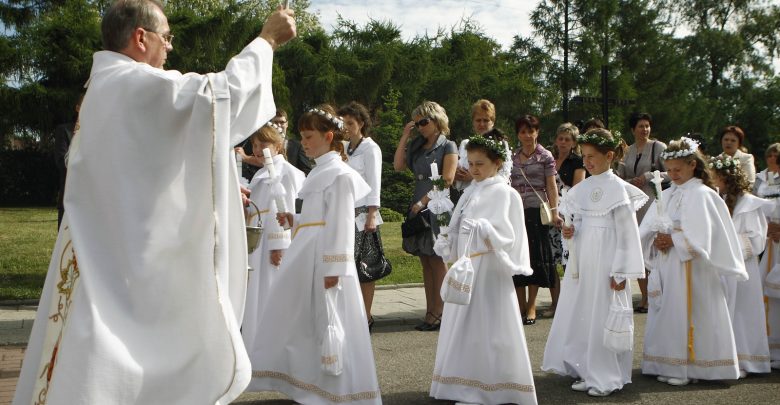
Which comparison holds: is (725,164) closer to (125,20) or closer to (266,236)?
(266,236)

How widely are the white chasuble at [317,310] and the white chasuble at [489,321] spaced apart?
2.06 feet

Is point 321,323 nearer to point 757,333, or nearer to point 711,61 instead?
point 757,333

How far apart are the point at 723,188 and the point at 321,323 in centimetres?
424

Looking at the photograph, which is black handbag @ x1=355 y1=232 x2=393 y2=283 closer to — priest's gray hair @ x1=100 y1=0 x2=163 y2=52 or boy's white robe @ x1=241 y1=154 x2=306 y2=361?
boy's white robe @ x1=241 y1=154 x2=306 y2=361

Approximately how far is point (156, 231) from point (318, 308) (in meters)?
2.33

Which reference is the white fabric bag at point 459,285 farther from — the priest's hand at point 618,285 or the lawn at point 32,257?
the lawn at point 32,257

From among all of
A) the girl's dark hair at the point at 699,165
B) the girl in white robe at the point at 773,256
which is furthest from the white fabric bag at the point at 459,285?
the girl in white robe at the point at 773,256

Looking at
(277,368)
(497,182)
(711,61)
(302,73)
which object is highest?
(711,61)

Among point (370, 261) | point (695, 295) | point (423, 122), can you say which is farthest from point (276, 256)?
point (695, 295)

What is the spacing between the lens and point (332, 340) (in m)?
5.44

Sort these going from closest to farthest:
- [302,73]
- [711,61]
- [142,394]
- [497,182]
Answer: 1. [142,394]
2. [497,182]
3. [302,73]
4. [711,61]

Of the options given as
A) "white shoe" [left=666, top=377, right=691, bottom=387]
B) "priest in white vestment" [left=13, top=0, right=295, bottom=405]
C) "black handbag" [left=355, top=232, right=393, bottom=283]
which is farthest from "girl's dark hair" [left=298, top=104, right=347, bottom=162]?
"white shoe" [left=666, top=377, right=691, bottom=387]

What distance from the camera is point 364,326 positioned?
18.7ft

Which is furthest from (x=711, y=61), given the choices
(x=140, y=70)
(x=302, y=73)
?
(x=140, y=70)
